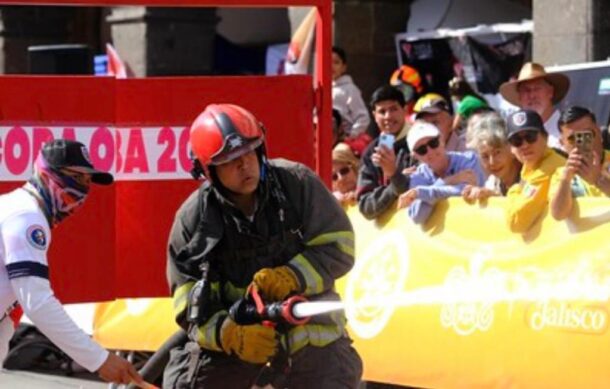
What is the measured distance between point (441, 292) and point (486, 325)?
409mm

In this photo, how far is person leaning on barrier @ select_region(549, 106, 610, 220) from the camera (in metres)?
7.62

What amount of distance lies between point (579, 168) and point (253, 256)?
263 centimetres

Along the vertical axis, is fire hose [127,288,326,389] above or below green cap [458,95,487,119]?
below

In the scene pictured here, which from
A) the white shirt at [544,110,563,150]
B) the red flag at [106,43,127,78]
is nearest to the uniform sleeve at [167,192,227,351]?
the white shirt at [544,110,563,150]

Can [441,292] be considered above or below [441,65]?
below

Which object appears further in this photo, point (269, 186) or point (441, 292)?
point (441, 292)

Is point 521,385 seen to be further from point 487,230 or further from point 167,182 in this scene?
point 167,182

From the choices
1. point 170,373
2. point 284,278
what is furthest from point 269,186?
point 170,373

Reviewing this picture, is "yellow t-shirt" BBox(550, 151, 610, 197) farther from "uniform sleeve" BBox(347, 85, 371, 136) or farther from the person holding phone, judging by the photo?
"uniform sleeve" BBox(347, 85, 371, 136)

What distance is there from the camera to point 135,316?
10414 millimetres

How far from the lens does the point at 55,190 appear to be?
578 cm

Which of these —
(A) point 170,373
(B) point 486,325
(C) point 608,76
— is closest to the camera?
(A) point 170,373

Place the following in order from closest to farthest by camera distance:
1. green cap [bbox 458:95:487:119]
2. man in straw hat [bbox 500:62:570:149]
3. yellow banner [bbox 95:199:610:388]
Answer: yellow banner [bbox 95:199:610:388] → man in straw hat [bbox 500:62:570:149] → green cap [bbox 458:95:487:119]

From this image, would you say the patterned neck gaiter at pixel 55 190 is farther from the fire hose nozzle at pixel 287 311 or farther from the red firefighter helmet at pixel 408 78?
the red firefighter helmet at pixel 408 78
